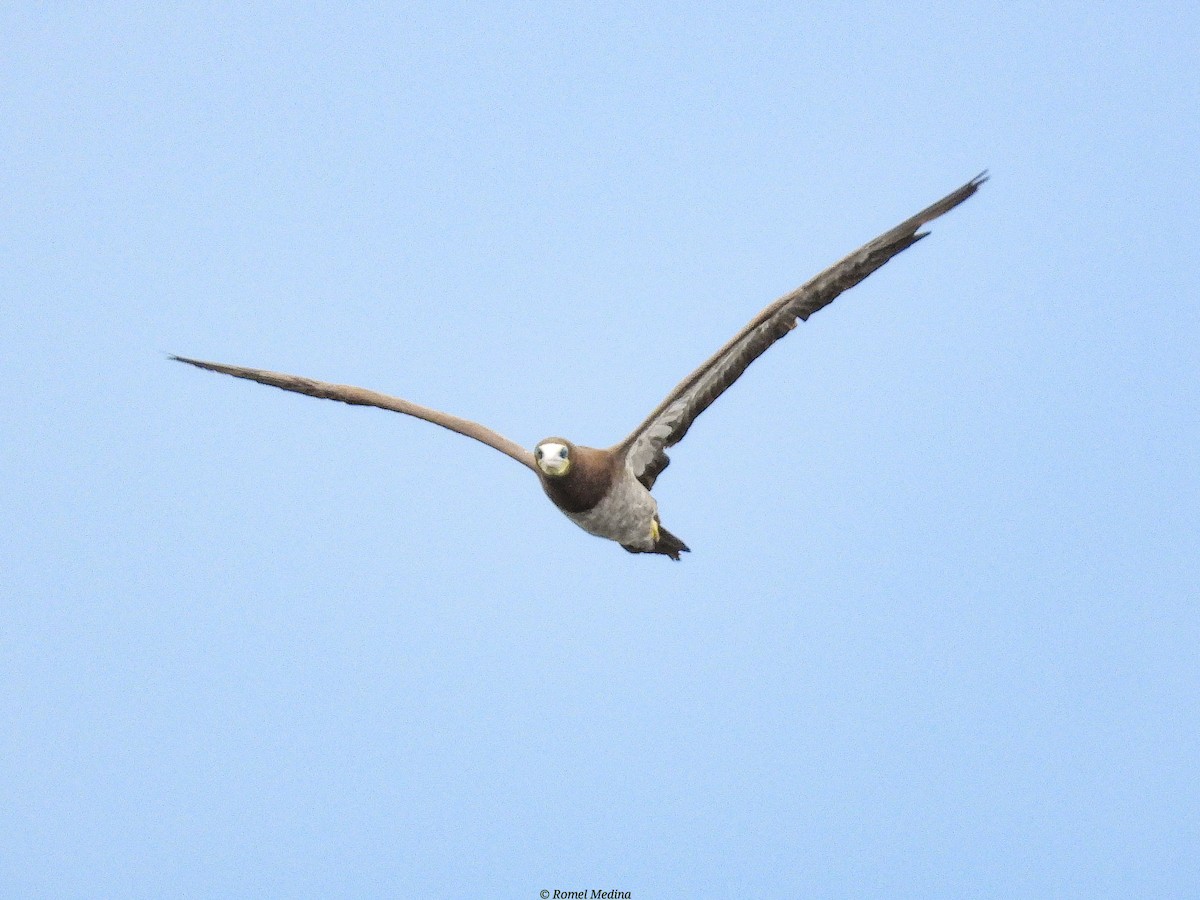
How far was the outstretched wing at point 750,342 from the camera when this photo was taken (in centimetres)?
811

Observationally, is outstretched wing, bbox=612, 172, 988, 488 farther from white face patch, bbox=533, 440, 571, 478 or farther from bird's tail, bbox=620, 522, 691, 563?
white face patch, bbox=533, 440, 571, 478

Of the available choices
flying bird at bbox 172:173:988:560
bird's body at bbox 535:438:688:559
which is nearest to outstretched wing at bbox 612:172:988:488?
flying bird at bbox 172:173:988:560

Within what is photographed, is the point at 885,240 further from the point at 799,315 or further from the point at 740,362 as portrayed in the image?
the point at 740,362

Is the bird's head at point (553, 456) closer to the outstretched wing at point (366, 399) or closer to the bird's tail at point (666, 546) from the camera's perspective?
the outstretched wing at point (366, 399)

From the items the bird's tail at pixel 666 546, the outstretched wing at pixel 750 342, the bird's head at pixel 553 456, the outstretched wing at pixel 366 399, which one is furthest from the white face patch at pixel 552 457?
the bird's tail at pixel 666 546

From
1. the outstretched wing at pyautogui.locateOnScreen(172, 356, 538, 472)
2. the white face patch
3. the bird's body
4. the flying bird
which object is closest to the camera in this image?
the flying bird

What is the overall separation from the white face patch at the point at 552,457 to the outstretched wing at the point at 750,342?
0.75 metres

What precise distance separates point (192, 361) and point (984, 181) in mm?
6558

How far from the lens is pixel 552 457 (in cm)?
842

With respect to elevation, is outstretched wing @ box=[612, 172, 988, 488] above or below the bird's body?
above

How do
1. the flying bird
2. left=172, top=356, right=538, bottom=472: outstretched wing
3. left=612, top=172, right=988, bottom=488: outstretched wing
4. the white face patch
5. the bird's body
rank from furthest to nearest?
left=172, top=356, right=538, bottom=472: outstretched wing, the bird's body, the white face patch, the flying bird, left=612, top=172, right=988, bottom=488: outstretched wing

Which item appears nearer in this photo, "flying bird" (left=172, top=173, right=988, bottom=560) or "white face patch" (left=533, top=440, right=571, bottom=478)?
"flying bird" (left=172, top=173, right=988, bottom=560)

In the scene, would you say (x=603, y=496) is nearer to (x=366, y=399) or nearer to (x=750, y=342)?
(x=750, y=342)

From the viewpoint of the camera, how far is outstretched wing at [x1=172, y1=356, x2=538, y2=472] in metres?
9.85
